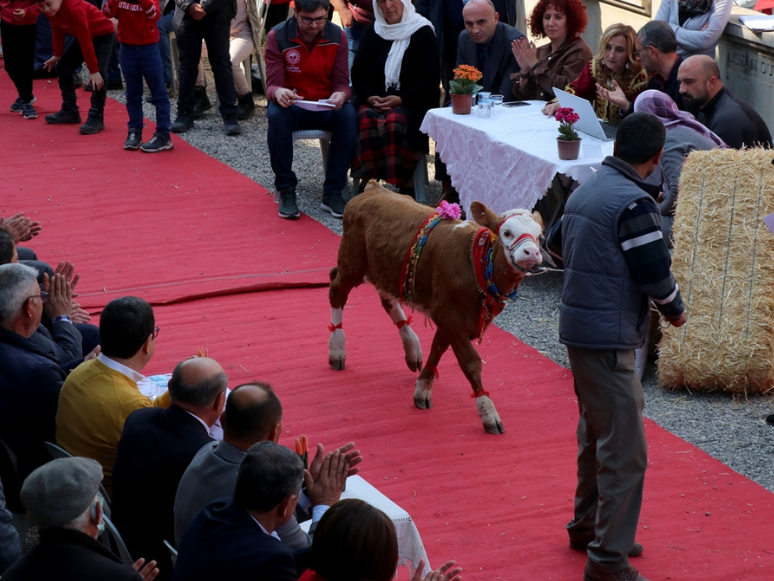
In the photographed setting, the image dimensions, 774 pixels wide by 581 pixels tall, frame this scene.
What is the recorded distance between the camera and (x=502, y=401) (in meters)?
5.80

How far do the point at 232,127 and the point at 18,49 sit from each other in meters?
2.88

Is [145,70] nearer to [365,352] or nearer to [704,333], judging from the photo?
[365,352]

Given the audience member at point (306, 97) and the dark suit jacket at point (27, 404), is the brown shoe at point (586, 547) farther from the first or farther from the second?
the audience member at point (306, 97)

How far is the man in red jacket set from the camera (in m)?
10.8

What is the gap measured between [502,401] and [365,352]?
45.4 inches

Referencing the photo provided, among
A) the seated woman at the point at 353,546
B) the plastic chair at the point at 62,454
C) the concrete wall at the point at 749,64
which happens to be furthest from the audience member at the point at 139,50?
the seated woman at the point at 353,546

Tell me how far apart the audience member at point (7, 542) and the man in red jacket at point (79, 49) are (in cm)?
859

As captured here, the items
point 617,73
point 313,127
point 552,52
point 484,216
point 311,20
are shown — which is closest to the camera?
point 484,216

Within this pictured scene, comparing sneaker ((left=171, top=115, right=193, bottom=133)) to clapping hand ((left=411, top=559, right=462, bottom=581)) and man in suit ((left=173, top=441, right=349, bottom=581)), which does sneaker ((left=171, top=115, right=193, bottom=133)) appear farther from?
clapping hand ((left=411, top=559, right=462, bottom=581))

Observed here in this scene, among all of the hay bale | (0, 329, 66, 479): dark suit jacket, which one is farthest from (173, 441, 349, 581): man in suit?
the hay bale

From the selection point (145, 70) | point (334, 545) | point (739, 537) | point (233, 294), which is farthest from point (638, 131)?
point (145, 70)

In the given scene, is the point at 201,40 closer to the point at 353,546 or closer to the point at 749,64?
the point at 749,64

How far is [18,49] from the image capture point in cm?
1194

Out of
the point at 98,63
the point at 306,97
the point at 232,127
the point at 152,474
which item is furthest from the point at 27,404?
the point at 98,63
